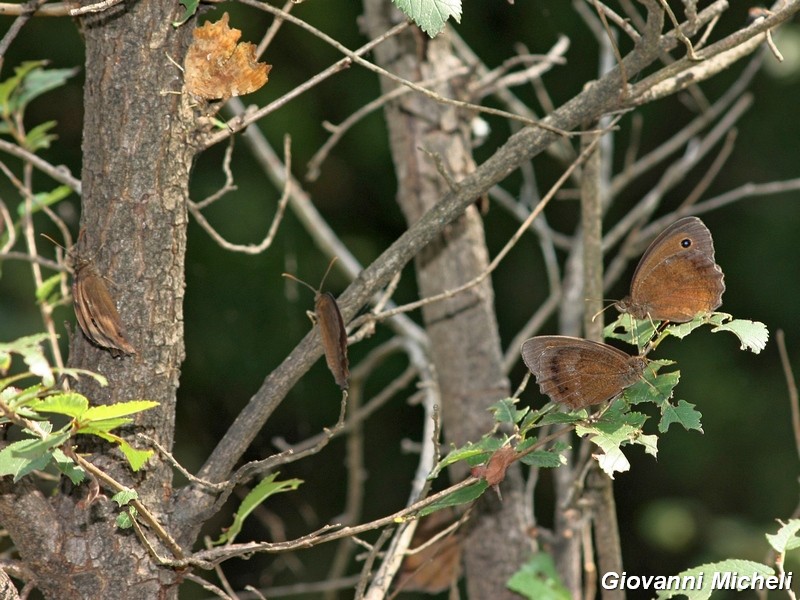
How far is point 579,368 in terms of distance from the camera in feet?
4.28

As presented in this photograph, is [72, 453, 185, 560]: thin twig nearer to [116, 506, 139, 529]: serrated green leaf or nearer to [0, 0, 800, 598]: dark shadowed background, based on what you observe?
[116, 506, 139, 529]: serrated green leaf

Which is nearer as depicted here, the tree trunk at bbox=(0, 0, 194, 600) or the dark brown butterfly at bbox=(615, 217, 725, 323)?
the tree trunk at bbox=(0, 0, 194, 600)

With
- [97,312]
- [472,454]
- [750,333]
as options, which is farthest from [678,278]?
[97,312]

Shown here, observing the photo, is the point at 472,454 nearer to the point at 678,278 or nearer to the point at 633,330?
the point at 633,330

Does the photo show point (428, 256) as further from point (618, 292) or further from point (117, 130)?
point (618, 292)

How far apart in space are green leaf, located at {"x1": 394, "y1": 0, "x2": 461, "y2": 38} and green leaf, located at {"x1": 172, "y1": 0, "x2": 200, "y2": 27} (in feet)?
1.02

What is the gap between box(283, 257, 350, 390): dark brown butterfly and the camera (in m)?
1.26

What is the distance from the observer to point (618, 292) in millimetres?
4211

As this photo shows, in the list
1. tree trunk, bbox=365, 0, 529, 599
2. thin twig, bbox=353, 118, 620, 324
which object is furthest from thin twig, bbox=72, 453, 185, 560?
tree trunk, bbox=365, 0, 529, 599

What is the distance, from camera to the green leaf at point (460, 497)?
1217 mm

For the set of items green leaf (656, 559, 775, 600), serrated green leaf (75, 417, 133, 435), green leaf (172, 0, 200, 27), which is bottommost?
green leaf (656, 559, 775, 600)

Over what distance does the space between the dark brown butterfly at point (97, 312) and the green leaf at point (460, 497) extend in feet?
1.66

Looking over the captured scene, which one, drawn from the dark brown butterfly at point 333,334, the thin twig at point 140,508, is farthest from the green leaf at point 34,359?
the dark brown butterfly at point 333,334

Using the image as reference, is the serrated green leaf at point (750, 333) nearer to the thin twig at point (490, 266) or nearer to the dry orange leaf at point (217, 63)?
the thin twig at point (490, 266)
